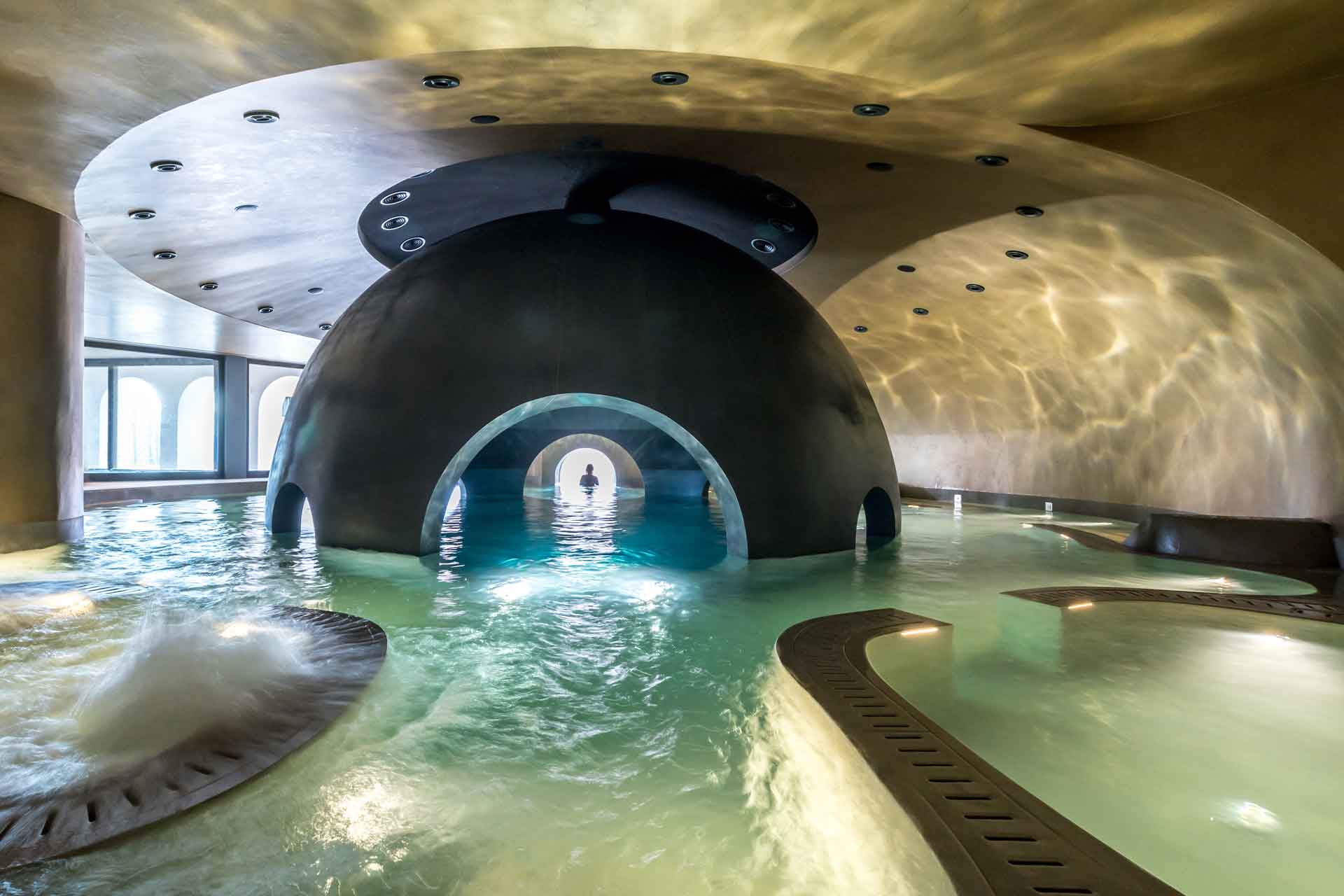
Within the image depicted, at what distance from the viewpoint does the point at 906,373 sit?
18281 millimetres

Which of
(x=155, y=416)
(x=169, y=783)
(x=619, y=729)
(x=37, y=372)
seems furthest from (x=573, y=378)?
(x=155, y=416)

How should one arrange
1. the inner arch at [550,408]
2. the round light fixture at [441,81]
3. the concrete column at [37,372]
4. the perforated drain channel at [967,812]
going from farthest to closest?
the concrete column at [37,372] → the inner arch at [550,408] → the round light fixture at [441,81] → the perforated drain channel at [967,812]

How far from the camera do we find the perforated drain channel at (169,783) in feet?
9.39

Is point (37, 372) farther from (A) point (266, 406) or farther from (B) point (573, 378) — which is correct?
(A) point (266, 406)

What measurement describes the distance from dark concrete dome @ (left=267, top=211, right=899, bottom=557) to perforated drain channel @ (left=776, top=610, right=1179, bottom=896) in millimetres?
4633

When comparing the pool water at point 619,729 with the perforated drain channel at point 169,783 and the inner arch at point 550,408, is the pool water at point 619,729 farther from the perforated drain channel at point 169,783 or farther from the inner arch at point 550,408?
the inner arch at point 550,408

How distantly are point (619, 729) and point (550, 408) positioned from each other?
17.6ft

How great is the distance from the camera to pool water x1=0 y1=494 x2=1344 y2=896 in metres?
2.74

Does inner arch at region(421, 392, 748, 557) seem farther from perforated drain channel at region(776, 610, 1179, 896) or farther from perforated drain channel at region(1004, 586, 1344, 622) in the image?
perforated drain channel at region(776, 610, 1179, 896)

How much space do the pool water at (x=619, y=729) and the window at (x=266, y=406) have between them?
20.4 meters

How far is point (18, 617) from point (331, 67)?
425 cm

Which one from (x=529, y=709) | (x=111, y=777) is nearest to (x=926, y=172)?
(x=529, y=709)

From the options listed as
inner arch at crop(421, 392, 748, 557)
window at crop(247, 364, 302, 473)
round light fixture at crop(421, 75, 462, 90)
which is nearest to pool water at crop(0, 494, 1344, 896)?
inner arch at crop(421, 392, 748, 557)

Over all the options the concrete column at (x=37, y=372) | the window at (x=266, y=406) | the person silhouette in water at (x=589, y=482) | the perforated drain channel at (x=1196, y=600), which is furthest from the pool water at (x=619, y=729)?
the window at (x=266, y=406)
